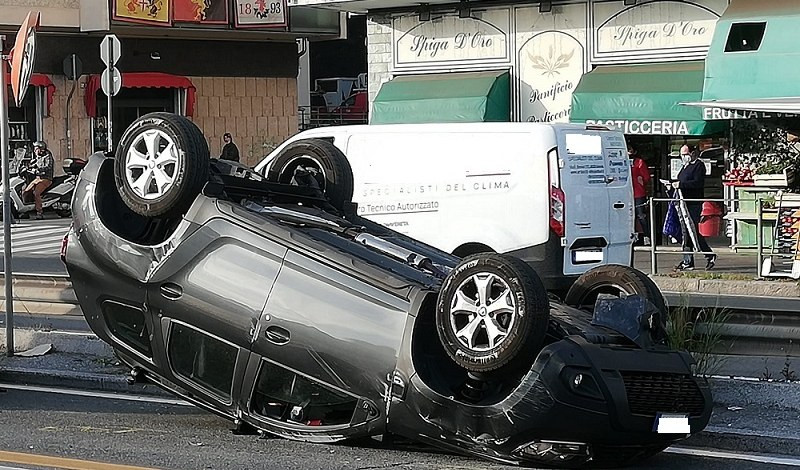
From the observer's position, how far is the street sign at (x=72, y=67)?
3375 cm

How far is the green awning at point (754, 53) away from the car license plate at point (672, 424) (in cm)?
1430

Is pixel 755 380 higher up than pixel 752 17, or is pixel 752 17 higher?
pixel 752 17

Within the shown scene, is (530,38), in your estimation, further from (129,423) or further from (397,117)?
(129,423)

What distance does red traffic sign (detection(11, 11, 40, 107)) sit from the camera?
11000 millimetres

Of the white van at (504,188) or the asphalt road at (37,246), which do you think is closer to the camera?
the white van at (504,188)

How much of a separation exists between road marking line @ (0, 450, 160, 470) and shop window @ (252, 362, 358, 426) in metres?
0.79

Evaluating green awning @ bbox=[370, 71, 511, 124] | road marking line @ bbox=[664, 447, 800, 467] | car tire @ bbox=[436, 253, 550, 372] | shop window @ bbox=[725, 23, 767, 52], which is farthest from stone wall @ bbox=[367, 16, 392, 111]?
car tire @ bbox=[436, 253, 550, 372]

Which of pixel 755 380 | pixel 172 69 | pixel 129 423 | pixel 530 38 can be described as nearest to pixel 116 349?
pixel 129 423

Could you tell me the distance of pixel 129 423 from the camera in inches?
335

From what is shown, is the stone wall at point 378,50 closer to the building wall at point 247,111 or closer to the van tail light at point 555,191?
the van tail light at point 555,191

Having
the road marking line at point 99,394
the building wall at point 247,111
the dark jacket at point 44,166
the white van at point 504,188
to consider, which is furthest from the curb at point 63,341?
the building wall at point 247,111

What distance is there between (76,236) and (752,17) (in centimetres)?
1524

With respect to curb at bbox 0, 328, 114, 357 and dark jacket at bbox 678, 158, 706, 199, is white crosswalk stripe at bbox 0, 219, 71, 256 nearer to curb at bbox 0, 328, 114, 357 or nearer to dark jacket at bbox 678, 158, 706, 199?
curb at bbox 0, 328, 114, 357

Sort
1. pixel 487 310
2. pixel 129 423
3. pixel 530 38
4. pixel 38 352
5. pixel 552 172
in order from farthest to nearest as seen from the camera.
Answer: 1. pixel 530 38
2. pixel 552 172
3. pixel 38 352
4. pixel 129 423
5. pixel 487 310
